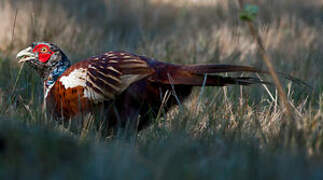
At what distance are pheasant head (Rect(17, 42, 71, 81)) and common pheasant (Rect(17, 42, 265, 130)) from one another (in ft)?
1.61

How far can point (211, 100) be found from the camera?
4379 millimetres

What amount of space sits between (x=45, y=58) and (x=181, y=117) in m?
1.50

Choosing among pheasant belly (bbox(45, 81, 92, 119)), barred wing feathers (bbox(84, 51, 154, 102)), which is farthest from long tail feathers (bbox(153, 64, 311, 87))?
pheasant belly (bbox(45, 81, 92, 119))

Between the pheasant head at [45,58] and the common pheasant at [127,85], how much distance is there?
1.61 feet

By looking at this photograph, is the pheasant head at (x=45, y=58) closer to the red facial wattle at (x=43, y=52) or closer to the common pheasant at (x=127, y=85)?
the red facial wattle at (x=43, y=52)

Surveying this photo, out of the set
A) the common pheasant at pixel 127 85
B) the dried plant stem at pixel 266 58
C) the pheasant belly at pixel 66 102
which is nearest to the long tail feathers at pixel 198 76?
the common pheasant at pixel 127 85

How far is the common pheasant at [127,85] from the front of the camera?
3.39 meters

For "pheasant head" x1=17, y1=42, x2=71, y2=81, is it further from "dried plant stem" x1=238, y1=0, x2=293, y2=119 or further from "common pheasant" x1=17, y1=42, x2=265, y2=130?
"dried plant stem" x1=238, y1=0, x2=293, y2=119

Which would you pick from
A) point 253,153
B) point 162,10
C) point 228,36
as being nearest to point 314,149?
point 253,153

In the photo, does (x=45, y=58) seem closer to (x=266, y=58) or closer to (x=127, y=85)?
(x=127, y=85)

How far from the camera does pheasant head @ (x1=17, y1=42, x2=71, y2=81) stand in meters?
4.11

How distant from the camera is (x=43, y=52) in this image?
4121 mm

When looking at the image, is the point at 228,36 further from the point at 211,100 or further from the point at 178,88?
the point at 178,88

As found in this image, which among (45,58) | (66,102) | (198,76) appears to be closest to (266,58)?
(198,76)
